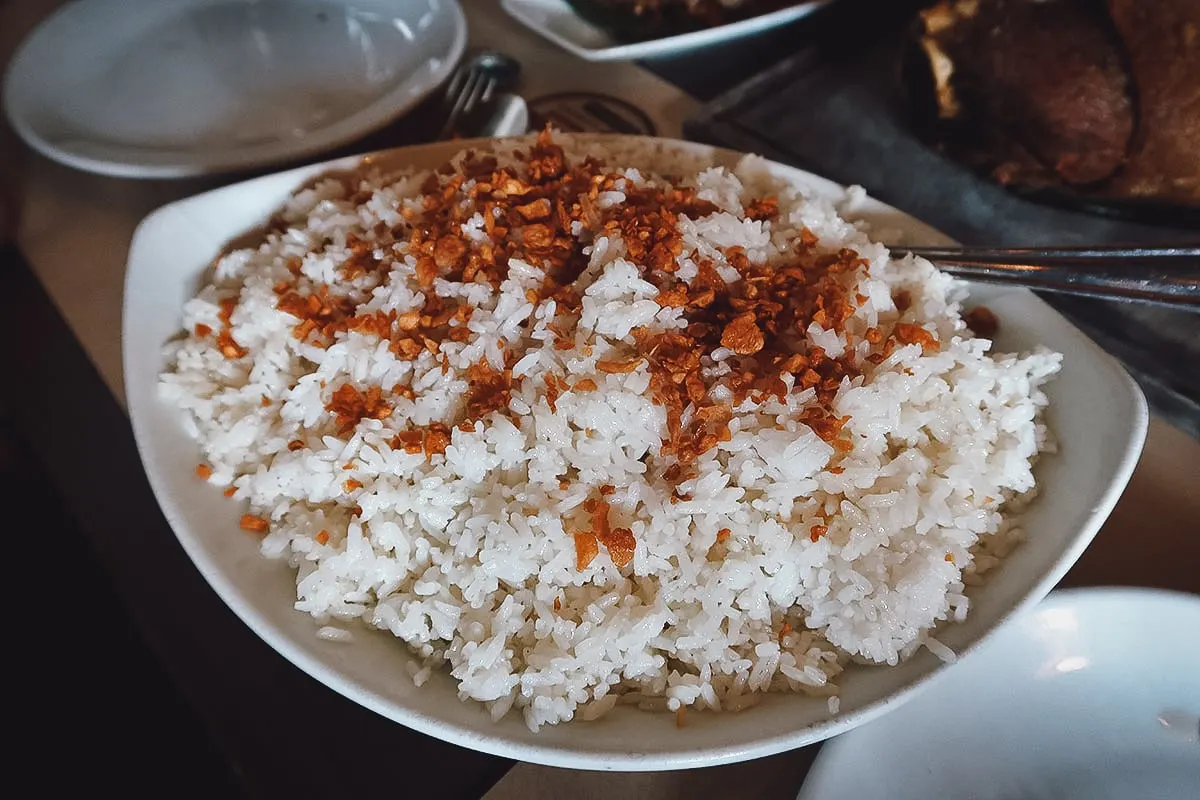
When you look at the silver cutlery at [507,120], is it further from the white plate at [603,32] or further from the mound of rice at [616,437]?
the mound of rice at [616,437]

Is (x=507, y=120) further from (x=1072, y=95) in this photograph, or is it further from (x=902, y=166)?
(x=1072, y=95)

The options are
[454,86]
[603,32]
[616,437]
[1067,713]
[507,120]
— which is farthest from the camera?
[603,32]

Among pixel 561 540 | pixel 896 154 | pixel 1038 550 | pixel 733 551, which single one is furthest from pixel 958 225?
pixel 561 540

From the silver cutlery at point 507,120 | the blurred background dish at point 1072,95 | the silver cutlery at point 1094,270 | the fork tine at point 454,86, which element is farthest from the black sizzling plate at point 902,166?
the fork tine at point 454,86

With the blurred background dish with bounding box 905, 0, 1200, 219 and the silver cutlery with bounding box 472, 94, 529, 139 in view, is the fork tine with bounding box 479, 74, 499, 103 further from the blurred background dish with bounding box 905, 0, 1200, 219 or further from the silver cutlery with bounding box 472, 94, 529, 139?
the blurred background dish with bounding box 905, 0, 1200, 219

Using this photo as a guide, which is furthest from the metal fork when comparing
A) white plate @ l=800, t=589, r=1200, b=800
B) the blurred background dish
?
white plate @ l=800, t=589, r=1200, b=800

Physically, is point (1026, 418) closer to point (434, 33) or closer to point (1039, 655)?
point (1039, 655)

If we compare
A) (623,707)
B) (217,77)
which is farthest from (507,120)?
(623,707)
